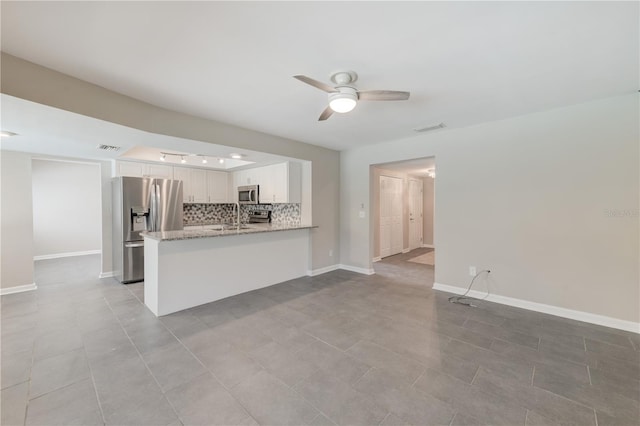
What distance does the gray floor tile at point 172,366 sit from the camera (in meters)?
1.98

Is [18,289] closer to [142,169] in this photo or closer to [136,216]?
[136,216]

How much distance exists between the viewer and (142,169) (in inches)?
199

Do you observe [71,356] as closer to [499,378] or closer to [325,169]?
[499,378]

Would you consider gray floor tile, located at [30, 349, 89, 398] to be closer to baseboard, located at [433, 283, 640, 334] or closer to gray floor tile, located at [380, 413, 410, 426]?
gray floor tile, located at [380, 413, 410, 426]

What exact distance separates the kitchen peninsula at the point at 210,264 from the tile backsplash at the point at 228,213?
79cm

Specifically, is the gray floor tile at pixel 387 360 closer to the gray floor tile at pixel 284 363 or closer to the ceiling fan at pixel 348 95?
the gray floor tile at pixel 284 363

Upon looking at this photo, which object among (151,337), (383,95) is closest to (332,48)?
(383,95)

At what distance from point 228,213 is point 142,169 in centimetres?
231

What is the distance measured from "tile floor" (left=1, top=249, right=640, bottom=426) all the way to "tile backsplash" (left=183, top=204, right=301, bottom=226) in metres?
2.21

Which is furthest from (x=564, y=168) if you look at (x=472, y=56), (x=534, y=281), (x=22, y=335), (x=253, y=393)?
(x=22, y=335)

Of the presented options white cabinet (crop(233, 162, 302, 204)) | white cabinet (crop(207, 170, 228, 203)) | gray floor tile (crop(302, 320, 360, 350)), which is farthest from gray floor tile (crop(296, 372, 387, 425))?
white cabinet (crop(207, 170, 228, 203))

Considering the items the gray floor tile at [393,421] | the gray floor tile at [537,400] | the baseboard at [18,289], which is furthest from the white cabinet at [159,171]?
the gray floor tile at [537,400]

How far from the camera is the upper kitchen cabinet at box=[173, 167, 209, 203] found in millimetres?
5648

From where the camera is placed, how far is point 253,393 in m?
1.85
